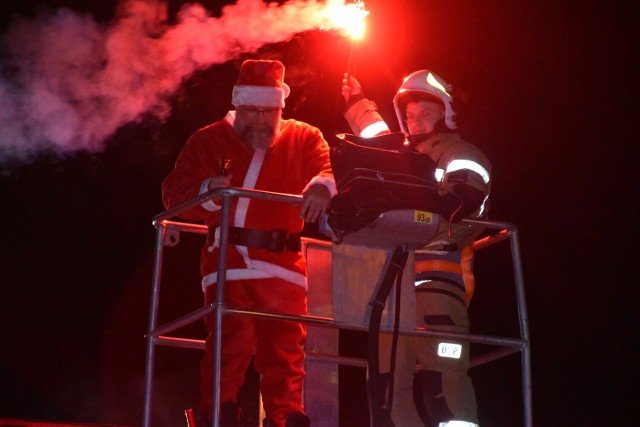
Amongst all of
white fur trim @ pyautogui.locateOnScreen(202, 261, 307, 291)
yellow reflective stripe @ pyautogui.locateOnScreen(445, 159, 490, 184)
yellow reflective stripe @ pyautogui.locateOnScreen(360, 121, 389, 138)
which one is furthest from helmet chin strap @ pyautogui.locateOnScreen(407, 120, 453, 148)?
white fur trim @ pyautogui.locateOnScreen(202, 261, 307, 291)

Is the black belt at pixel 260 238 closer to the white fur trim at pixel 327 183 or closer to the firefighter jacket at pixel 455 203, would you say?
the white fur trim at pixel 327 183

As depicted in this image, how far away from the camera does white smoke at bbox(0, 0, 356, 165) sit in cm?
680

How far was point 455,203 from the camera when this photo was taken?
4.84 m

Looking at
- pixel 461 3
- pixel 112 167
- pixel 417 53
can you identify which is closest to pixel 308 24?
pixel 417 53

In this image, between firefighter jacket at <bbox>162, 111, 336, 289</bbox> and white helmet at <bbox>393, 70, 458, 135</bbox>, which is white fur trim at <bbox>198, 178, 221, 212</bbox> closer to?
firefighter jacket at <bbox>162, 111, 336, 289</bbox>

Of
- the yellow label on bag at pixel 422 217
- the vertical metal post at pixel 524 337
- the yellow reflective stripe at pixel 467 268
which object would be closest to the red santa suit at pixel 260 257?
the yellow label on bag at pixel 422 217

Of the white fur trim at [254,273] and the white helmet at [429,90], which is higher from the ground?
the white helmet at [429,90]

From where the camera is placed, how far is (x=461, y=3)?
9367 millimetres

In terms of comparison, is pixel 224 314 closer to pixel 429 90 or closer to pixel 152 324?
pixel 152 324

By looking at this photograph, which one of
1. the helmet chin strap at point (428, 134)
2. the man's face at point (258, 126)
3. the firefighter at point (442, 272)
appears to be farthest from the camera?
the helmet chin strap at point (428, 134)

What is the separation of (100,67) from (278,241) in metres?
2.59

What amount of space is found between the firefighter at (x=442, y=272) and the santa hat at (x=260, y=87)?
0.72 metres

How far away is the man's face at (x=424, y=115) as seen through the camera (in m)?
5.57

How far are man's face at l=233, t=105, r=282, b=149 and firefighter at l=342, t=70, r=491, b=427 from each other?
698mm
